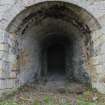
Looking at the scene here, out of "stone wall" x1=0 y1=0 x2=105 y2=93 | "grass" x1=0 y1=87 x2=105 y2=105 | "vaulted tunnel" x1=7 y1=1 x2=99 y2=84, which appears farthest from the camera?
"vaulted tunnel" x1=7 y1=1 x2=99 y2=84

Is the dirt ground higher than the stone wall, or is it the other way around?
the stone wall

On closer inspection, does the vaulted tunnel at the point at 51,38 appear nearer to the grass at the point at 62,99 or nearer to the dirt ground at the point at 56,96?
the dirt ground at the point at 56,96

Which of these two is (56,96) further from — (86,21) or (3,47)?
(86,21)

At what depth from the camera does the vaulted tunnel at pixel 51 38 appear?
543 cm

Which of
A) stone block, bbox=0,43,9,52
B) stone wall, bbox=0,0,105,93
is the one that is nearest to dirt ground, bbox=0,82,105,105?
stone wall, bbox=0,0,105,93

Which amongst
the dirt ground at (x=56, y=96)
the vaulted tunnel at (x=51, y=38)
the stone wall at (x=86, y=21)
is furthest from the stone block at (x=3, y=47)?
the dirt ground at (x=56, y=96)

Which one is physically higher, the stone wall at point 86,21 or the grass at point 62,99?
the stone wall at point 86,21

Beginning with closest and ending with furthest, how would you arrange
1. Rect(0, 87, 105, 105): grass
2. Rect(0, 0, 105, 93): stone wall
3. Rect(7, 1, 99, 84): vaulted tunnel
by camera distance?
Rect(0, 87, 105, 105): grass
Rect(0, 0, 105, 93): stone wall
Rect(7, 1, 99, 84): vaulted tunnel

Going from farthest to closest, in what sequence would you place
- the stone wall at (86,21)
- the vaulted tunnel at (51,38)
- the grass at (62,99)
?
1. the vaulted tunnel at (51,38)
2. the stone wall at (86,21)
3. the grass at (62,99)

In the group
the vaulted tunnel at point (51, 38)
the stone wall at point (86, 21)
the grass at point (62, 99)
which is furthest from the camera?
the vaulted tunnel at point (51, 38)

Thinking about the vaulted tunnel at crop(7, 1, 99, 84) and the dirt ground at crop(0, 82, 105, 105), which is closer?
the dirt ground at crop(0, 82, 105, 105)

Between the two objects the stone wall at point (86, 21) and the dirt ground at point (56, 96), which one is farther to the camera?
the stone wall at point (86, 21)

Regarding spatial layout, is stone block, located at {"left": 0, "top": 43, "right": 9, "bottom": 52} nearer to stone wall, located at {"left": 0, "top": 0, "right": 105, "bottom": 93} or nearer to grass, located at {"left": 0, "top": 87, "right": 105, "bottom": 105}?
stone wall, located at {"left": 0, "top": 0, "right": 105, "bottom": 93}

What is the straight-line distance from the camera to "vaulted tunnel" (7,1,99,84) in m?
5.43
